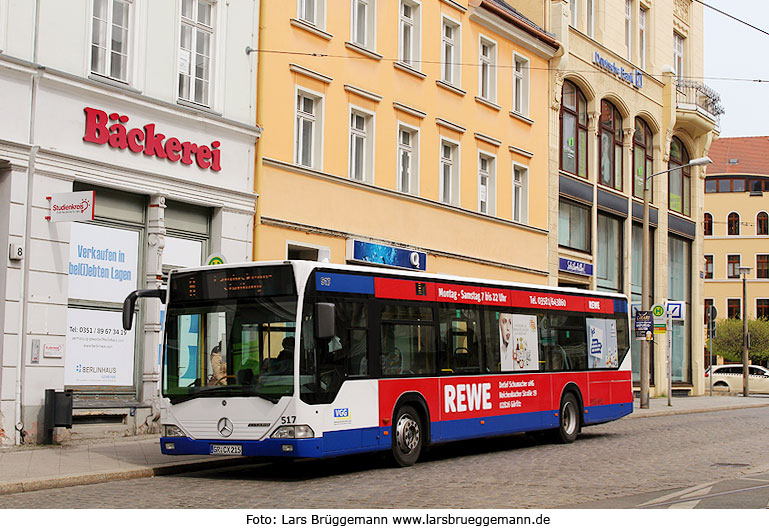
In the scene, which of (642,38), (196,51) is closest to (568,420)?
(196,51)

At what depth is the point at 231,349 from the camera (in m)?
14.2

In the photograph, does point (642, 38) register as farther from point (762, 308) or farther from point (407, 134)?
point (762, 308)

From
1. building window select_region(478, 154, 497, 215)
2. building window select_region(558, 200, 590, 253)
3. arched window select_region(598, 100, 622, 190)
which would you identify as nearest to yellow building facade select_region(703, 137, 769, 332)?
arched window select_region(598, 100, 622, 190)

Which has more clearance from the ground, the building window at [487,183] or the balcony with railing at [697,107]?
the balcony with railing at [697,107]

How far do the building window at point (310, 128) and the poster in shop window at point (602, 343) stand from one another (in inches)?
291

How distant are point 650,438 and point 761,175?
70275 mm

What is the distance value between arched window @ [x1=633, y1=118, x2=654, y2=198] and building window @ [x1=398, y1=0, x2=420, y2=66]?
1602cm

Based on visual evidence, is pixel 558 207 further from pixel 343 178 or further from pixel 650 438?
pixel 650 438

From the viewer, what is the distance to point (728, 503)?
1113 centimetres

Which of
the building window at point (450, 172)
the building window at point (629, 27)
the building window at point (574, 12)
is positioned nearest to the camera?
the building window at point (450, 172)

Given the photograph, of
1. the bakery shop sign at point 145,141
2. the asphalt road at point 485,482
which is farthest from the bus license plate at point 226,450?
the bakery shop sign at point 145,141

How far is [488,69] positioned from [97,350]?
1736 centimetres

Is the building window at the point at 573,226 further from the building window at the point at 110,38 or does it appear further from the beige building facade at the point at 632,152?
the building window at the point at 110,38

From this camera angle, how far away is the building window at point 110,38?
19094 mm
